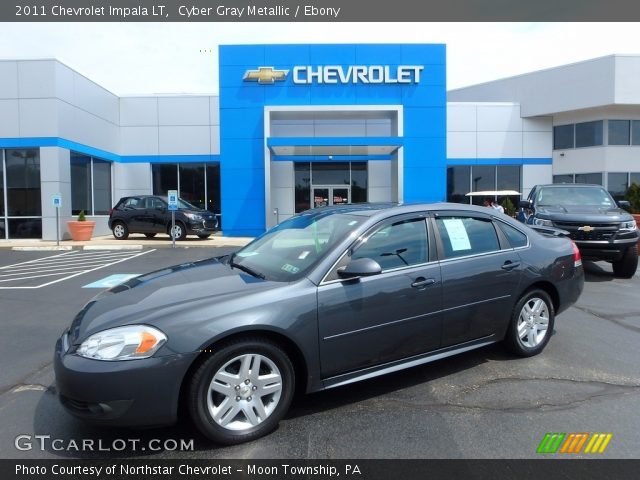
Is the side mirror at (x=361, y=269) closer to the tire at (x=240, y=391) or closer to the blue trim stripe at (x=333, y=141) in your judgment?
the tire at (x=240, y=391)

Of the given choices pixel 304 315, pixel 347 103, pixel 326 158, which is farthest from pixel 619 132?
pixel 304 315

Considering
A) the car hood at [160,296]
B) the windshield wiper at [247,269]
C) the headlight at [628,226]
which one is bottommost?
the car hood at [160,296]

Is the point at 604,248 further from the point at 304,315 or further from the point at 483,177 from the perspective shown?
the point at 483,177

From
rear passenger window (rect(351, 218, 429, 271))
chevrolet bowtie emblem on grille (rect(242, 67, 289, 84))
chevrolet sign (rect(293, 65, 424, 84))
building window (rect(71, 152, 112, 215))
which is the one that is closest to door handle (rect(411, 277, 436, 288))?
rear passenger window (rect(351, 218, 429, 271))

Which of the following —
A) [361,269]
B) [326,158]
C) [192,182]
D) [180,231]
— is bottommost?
[180,231]

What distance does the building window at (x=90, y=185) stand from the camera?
740 inches

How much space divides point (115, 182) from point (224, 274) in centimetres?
2110

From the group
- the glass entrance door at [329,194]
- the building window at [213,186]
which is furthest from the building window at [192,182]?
the glass entrance door at [329,194]

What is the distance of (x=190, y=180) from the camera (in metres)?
22.9

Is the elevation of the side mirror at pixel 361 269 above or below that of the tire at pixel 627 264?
above

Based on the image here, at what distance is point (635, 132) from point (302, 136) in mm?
17796

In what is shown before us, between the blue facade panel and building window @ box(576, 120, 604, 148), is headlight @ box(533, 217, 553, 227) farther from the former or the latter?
building window @ box(576, 120, 604, 148)

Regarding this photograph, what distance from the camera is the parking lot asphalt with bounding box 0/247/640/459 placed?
2.87m

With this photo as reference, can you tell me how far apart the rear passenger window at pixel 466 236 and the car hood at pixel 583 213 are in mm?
5348
